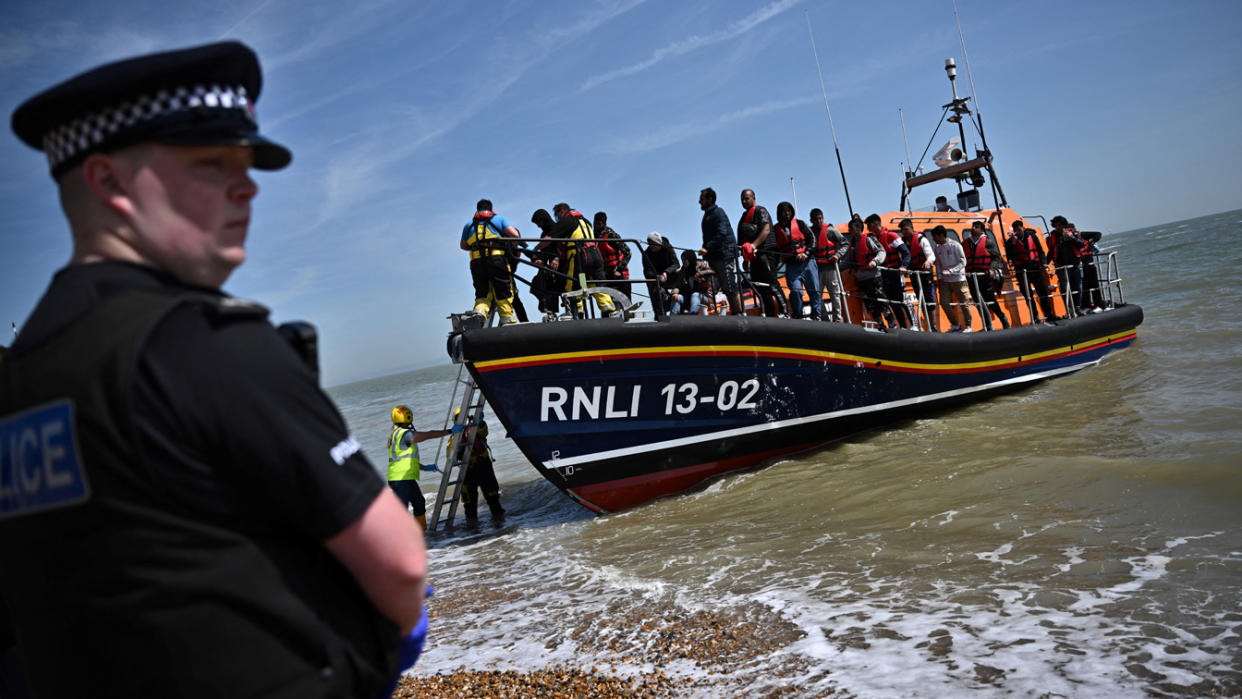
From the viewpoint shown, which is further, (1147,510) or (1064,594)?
(1147,510)

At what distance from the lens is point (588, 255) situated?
8.03m

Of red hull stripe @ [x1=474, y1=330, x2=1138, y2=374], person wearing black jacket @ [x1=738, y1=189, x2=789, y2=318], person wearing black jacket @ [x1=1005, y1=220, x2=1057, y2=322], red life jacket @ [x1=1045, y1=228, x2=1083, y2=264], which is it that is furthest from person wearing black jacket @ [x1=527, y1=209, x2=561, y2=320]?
red life jacket @ [x1=1045, y1=228, x2=1083, y2=264]

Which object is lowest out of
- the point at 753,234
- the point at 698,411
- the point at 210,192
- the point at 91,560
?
the point at 698,411

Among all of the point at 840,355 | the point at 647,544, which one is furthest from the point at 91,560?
the point at 840,355

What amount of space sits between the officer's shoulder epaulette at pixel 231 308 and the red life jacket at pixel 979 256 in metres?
11.4

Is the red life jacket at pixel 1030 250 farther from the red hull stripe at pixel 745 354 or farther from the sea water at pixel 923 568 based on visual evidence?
the sea water at pixel 923 568

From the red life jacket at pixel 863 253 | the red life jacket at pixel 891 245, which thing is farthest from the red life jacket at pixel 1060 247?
the red life jacket at pixel 863 253

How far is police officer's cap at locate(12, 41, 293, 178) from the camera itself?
101cm

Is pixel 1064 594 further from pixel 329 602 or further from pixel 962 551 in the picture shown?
pixel 329 602

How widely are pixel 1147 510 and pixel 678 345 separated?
371 centimetres

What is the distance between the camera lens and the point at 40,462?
0.95m

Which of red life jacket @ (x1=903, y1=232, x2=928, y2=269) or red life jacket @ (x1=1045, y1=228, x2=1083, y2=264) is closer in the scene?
red life jacket @ (x1=903, y1=232, x2=928, y2=269)

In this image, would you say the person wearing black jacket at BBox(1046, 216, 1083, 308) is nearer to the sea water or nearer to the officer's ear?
the sea water

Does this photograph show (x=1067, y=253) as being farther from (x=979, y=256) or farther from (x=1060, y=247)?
(x=979, y=256)
